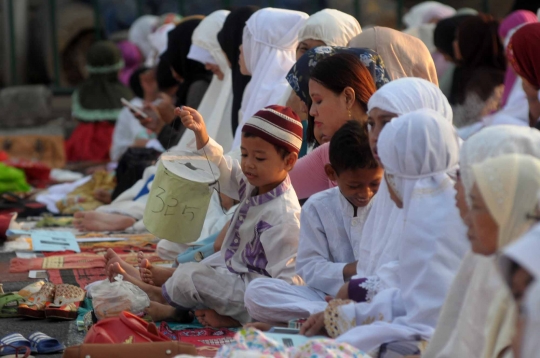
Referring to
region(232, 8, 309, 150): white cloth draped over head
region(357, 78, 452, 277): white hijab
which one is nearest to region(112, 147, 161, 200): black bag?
region(232, 8, 309, 150): white cloth draped over head

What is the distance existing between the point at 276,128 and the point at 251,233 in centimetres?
43

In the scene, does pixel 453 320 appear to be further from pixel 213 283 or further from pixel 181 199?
pixel 181 199

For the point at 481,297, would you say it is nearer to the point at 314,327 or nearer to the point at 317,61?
the point at 314,327

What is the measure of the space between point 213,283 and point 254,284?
1.33ft

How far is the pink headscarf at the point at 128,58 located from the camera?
1054cm

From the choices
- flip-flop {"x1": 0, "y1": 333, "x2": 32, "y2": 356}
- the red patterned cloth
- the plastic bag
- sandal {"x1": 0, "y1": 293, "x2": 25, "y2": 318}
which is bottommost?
the red patterned cloth

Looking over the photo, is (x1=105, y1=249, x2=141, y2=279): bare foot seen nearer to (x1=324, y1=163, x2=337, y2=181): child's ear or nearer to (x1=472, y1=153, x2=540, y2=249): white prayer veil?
(x1=324, y1=163, x2=337, y2=181): child's ear

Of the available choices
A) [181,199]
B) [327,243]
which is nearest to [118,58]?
[181,199]

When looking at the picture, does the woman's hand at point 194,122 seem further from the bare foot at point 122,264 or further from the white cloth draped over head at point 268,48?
the white cloth draped over head at point 268,48

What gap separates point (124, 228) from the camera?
241 inches

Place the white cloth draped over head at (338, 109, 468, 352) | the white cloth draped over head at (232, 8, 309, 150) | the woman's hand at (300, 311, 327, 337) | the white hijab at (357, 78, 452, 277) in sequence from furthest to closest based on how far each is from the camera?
the white cloth draped over head at (232, 8, 309, 150) → the white hijab at (357, 78, 452, 277) → the woman's hand at (300, 311, 327, 337) → the white cloth draped over head at (338, 109, 468, 352)

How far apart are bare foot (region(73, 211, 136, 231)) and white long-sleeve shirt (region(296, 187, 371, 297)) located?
8.75 ft

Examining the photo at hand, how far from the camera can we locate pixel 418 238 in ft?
9.14

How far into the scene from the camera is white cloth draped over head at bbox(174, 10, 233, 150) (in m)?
6.36
